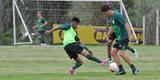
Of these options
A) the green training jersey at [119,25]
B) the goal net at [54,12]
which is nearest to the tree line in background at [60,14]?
the goal net at [54,12]

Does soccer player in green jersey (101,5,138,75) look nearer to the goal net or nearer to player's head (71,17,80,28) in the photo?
player's head (71,17,80,28)

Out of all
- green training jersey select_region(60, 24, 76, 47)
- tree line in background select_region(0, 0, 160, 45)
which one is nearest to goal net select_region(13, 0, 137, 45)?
tree line in background select_region(0, 0, 160, 45)

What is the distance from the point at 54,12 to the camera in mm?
38750

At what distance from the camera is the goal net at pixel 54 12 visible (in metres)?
38.5

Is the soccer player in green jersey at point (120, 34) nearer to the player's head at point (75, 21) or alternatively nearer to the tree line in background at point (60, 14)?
the player's head at point (75, 21)

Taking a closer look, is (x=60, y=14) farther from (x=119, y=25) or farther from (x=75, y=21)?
(x=119, y=25)

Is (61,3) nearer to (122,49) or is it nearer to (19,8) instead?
(19,8)

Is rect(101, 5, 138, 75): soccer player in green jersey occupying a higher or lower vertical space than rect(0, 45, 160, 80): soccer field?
higher

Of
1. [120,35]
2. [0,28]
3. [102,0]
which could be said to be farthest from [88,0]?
[120,35]

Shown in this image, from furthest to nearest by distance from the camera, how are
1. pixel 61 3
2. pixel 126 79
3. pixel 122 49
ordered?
pixel 61 3 < pixel 122 49 < pixel 126 79

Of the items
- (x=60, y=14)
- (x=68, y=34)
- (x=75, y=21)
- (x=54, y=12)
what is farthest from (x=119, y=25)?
(x=60, y=14)

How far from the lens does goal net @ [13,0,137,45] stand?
38466 millimetres

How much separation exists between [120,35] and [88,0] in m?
20.1

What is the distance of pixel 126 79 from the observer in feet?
48.5
